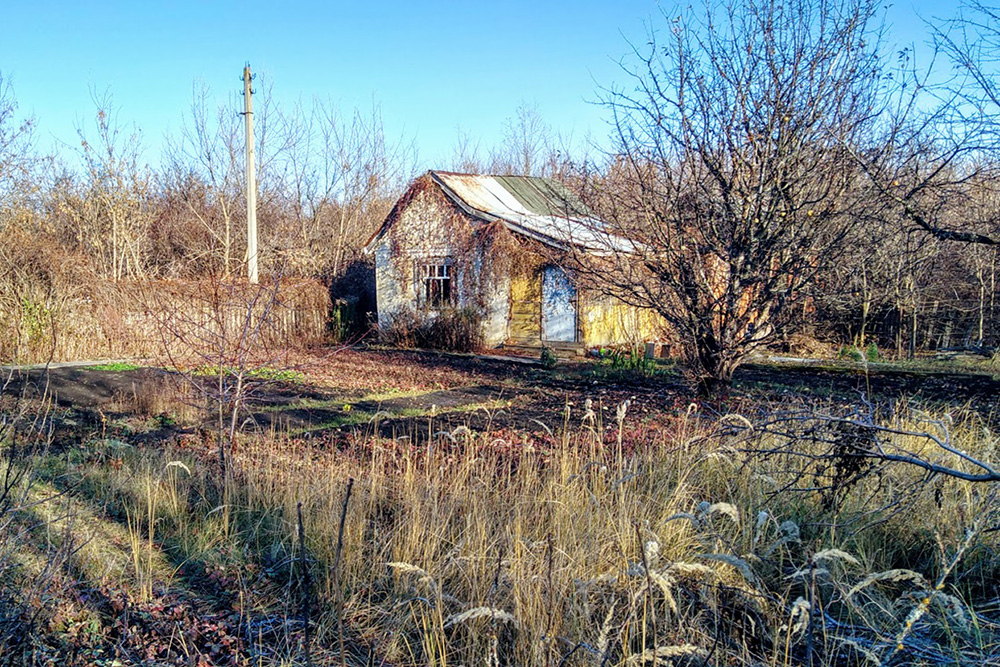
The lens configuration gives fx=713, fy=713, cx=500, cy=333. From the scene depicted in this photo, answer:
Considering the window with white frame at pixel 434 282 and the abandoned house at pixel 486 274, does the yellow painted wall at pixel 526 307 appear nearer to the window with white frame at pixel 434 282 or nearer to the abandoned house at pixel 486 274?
the abandoned house at pixel 486 274

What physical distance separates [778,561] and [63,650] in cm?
344

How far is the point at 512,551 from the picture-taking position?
3316 mm

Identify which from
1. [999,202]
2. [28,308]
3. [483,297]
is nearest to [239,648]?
[999,202]

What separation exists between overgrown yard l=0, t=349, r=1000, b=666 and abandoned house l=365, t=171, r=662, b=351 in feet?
36.8

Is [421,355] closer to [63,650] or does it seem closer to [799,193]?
[799,193]

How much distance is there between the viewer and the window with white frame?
19562 millimetres

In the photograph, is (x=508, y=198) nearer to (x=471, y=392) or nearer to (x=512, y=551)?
(x=471, y=392)

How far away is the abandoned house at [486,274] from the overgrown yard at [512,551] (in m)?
11.2

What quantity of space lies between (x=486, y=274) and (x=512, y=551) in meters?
15.6

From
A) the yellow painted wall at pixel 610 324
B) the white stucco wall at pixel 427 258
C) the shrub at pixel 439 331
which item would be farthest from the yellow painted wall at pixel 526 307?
the yellow painted wall at pixel 610 324

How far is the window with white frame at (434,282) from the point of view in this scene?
64.2ft

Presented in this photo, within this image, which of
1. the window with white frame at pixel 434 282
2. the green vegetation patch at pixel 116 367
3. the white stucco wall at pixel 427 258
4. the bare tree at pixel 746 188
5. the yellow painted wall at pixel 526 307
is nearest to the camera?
the bare tree at pixel 746 188

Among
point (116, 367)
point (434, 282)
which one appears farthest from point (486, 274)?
point (116, 367)

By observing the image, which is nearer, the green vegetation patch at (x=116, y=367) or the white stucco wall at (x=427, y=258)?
the green vegetation patch at (x=116, y=367)
